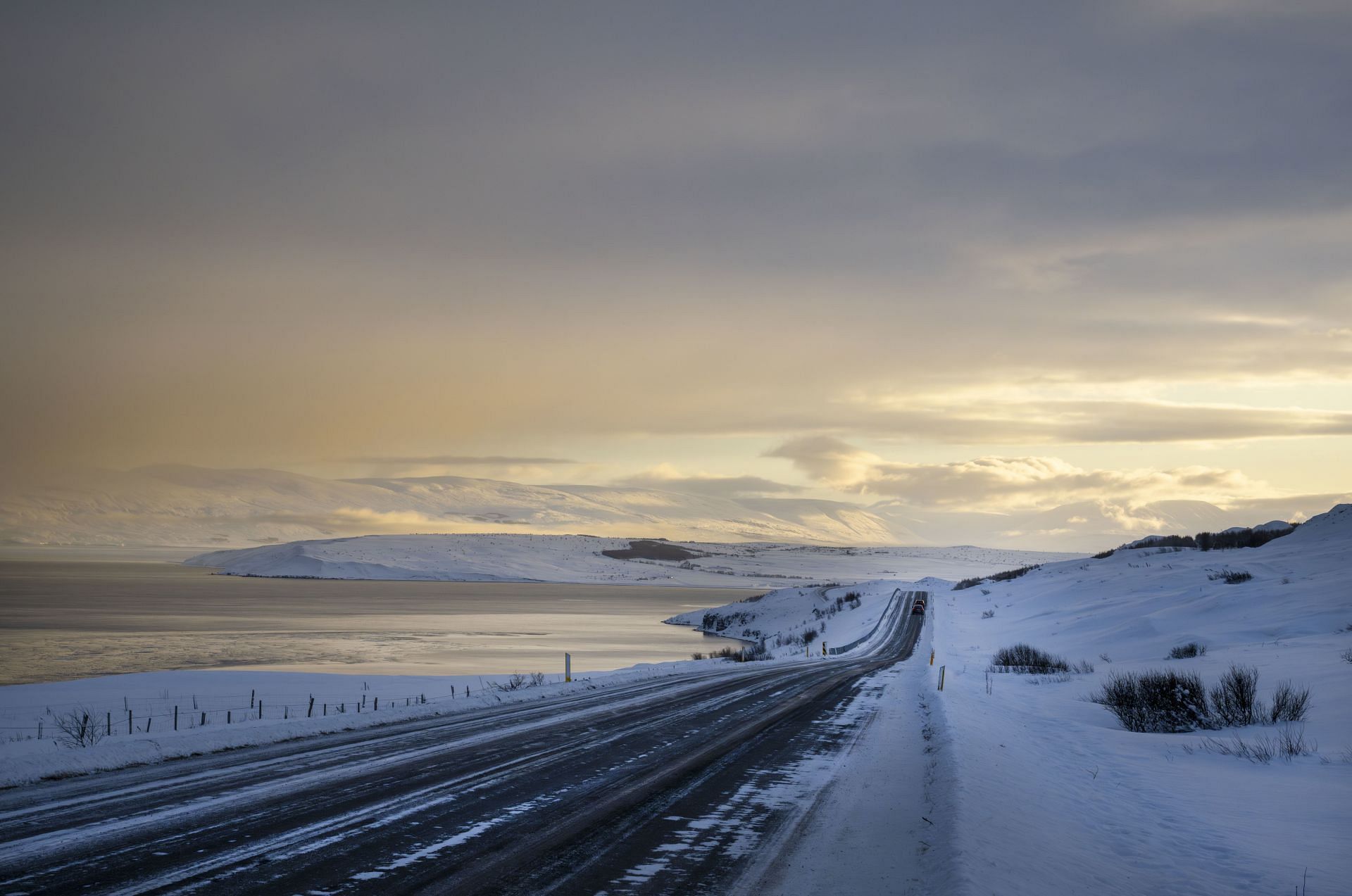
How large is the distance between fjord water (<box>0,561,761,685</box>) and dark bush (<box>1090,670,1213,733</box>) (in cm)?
3413

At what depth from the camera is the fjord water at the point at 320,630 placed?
48875mm

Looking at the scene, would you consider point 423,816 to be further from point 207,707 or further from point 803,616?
point 803,616

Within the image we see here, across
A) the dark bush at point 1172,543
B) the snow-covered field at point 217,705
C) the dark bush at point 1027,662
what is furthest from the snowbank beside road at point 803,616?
the dark bush at point 1027,662

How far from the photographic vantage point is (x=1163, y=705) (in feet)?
53.1

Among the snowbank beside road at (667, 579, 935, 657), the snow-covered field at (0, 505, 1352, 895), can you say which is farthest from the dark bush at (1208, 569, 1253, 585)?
the snowbank beside road at (667, 579, 935, 657)

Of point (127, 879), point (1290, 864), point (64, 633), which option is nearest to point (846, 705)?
point (1290, 864)

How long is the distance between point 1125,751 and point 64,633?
229 ft

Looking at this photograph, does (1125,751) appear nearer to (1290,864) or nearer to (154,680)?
(1290,864)

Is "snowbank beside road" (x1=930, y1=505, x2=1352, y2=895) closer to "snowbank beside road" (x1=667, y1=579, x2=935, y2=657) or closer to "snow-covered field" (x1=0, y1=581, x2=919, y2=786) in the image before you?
"snow-covered field" (x1=0, y1=581, x2=919, y2=786)

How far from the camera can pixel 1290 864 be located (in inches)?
308

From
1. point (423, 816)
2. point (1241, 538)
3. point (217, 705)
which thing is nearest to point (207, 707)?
point (217, 705)

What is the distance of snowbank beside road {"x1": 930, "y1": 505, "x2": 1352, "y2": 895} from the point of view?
24.8 ft

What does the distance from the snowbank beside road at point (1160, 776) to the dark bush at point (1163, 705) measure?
0.51m

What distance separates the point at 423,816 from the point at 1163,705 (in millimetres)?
13899
